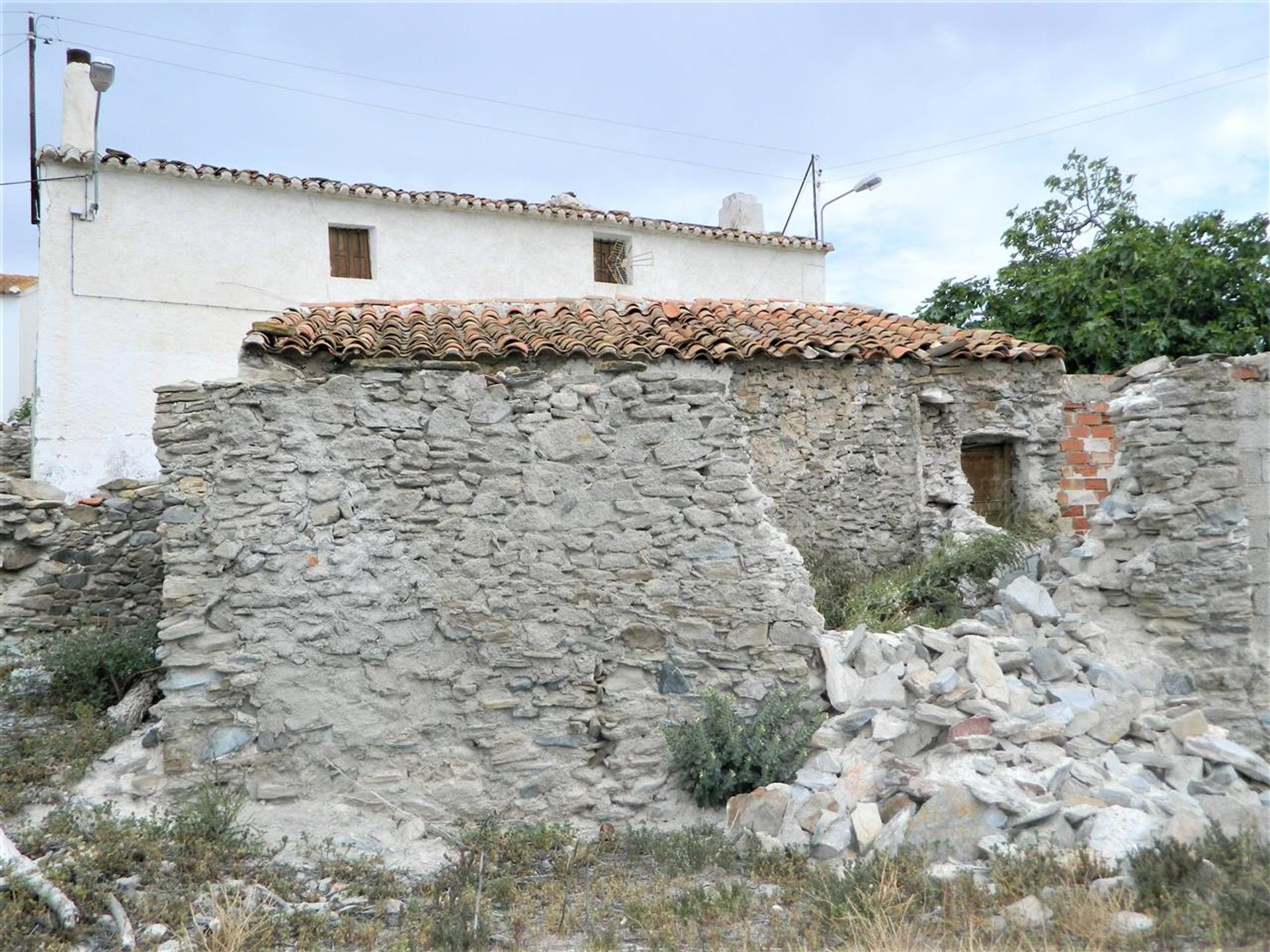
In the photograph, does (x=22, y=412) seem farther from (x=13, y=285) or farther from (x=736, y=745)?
(x=736, y=745)

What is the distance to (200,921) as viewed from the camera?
172 inches

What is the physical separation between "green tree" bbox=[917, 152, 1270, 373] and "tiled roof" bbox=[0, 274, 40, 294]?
2061cm

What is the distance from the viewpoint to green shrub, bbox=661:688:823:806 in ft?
18.7

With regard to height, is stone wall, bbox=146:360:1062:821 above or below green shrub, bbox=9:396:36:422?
below

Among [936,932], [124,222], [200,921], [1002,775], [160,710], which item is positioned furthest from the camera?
[124,222]

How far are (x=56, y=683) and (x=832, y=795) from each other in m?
6.20

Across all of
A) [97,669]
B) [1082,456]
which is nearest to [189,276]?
[97,669]

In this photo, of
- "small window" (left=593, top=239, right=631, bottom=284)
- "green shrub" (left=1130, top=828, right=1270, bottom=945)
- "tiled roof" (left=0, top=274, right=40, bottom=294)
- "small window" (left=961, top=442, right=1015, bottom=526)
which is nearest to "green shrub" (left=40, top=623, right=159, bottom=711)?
"green shrub" (left=1130, top=828, right=1270, bottom=945)

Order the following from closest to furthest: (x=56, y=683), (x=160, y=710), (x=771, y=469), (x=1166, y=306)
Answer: (x=160, y=710) → (x=56, y=683) → (x=771, y=469) → (x=1166, y=306)

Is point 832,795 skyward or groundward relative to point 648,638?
groundward

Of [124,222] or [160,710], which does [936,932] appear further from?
[124,222]

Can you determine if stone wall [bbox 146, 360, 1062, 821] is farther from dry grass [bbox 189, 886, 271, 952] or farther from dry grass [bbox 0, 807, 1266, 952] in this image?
dry grass [bbox 189, 886, 271, 952]

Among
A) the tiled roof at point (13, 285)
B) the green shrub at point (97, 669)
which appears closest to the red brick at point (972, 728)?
the green shrub at point (97, 669)

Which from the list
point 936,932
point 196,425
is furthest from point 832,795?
point 196,425
